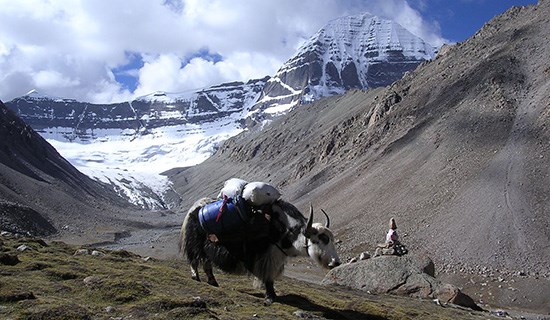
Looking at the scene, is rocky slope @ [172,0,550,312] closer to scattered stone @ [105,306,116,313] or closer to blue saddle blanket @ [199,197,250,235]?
blue saddle blanket @ [199,197,250,235]

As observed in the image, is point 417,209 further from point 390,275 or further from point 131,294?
point 131,294

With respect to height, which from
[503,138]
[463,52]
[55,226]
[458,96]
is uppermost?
[463,52]

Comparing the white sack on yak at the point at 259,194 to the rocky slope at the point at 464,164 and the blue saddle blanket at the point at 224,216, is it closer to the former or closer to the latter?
the blue saddle blanket at the point at 224,216

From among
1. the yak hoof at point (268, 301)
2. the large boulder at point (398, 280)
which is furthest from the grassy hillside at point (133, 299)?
the large boulder at point (398, 280)

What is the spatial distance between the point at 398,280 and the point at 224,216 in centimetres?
1072

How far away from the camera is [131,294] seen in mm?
8172

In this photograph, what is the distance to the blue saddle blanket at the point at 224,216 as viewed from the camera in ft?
34.4

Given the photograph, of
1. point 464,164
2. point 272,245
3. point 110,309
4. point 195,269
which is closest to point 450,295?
point 272,245

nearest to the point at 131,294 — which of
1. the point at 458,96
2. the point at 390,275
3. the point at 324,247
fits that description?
the point at 324,247

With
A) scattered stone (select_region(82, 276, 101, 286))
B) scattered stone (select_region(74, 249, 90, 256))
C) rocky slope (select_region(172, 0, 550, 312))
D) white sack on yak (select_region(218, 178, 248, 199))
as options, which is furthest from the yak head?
rocky slope (select_region(172, 0, 550, 312))

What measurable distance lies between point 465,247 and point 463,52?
6448 centimetres

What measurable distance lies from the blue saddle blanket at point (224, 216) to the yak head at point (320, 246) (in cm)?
138

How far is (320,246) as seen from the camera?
10.0 m

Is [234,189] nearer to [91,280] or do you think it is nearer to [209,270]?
[209,270]
